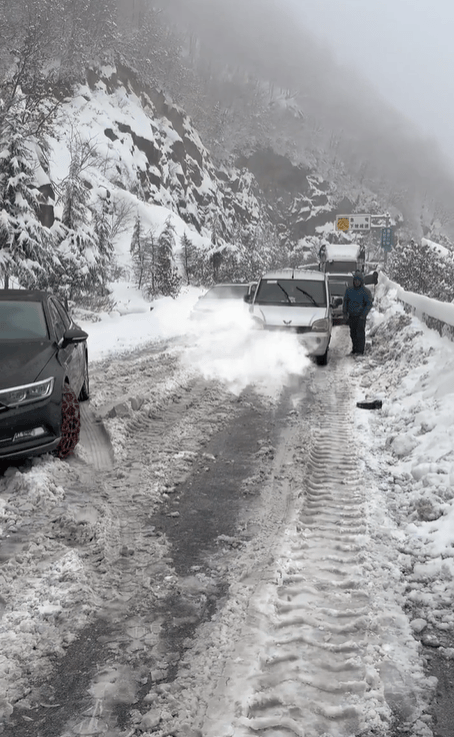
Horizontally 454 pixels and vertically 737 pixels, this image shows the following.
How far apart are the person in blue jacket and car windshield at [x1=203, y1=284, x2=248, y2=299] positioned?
5.05m

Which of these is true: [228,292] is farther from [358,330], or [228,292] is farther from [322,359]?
[322,359]

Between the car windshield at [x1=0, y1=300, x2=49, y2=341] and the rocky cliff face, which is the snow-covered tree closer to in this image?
the car windshield at [x1=0, y1=300, x2=49, y2=341]

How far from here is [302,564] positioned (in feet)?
11.5

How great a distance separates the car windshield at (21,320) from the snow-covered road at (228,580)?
129 cm

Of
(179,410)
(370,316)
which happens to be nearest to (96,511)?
(179,410)

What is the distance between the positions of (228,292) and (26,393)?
1293 cm

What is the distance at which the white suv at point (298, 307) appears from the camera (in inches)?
440

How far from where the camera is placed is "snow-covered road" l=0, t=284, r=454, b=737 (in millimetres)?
2299

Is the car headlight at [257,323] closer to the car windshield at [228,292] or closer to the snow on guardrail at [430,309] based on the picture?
the snow on guardrail at [430,309]

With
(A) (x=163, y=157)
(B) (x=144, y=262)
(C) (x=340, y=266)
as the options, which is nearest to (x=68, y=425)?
(C) (x=340, y=266)

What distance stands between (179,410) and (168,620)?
4487 millimetres

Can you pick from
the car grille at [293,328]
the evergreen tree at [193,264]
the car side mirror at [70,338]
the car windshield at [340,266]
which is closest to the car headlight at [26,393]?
the car side mirror at [70,338]

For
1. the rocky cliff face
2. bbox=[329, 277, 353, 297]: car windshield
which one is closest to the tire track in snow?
bbox=[329, 277, 353, 297]: car windshield

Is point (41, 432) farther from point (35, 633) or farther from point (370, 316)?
point (370, 316)
